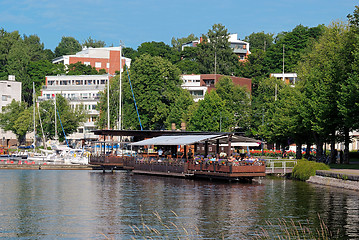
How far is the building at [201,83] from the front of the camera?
480 feet

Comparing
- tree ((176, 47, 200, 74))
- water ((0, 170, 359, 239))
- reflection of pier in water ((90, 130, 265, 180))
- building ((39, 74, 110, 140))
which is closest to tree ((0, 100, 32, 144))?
building ((39, 74, 110, 140))

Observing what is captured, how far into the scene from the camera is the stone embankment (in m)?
50.8

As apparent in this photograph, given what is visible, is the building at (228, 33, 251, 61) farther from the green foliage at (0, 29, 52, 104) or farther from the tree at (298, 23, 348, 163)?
the tree at (298, 23, 348, 163)

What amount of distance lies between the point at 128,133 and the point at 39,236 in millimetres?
47005

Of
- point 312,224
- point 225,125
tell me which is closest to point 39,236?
point 312,224

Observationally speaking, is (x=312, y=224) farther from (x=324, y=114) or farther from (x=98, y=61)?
(x=98, y=61)

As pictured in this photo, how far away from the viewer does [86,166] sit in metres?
88.9

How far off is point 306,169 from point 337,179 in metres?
8.31

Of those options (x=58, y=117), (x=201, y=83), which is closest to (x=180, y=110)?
(x=58, y=117)

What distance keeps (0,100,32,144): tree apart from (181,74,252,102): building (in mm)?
37048

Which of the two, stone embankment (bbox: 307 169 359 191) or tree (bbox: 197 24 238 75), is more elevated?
tree (bbox: 197 24 238 75)

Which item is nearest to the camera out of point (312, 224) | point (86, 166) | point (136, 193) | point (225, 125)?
point (312, 224)

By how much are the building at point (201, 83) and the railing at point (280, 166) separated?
75.1m

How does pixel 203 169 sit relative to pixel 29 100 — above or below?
below
